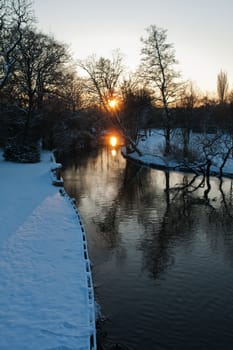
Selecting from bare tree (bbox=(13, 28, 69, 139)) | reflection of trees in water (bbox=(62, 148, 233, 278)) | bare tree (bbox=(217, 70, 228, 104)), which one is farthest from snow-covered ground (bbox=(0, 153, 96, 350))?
bare tree (bbox=(217, 70, 228, 104))

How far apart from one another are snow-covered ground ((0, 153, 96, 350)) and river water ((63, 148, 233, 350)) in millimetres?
1165

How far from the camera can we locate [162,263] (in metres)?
11.2

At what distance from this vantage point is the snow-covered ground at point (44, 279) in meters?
5.98

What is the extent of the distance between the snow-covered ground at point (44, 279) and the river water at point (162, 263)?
3.82 feet

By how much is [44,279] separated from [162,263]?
4.62m

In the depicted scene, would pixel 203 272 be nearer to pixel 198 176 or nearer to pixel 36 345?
pixel 36 345

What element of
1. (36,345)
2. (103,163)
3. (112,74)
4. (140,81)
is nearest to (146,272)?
(36,345)

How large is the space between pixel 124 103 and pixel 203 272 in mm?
35651

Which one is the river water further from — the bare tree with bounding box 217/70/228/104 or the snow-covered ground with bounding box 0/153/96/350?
the bare tree with bounding box 217/70/228/104

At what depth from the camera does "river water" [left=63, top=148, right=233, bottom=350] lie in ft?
25.2

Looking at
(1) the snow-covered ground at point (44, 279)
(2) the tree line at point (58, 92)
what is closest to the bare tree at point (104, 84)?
(2) the tree line at point (58, 92)

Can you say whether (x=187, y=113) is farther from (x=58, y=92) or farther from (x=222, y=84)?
(x=222, y=84)

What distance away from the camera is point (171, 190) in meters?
22.1

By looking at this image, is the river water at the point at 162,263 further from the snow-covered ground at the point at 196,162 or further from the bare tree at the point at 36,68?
the bare tree at the point at 36,68
